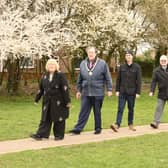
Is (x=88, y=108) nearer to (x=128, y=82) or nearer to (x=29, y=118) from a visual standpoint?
(x=128, y=82)

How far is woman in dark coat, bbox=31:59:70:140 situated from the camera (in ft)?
35.4

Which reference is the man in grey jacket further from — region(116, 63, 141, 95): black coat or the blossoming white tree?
the blossoming white tree

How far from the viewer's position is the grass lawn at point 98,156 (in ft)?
27.5

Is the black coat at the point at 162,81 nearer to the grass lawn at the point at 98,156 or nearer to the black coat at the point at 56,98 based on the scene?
the grass lawn at the point at 98,156

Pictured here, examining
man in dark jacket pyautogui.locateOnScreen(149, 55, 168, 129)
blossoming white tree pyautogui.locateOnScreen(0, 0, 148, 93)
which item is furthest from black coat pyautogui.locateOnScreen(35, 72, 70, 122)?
blossoming white tree pyautogui.locateOnScreen(0, 0, 148, 93)

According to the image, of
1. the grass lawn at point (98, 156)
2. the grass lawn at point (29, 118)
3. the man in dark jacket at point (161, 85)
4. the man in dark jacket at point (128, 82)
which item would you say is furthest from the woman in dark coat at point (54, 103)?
the man in dark jacket at point (161, 85)

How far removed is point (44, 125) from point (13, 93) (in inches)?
587

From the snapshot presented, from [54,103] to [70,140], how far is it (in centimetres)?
86

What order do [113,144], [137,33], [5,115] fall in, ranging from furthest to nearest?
[137,33]
[5,115]
[113,144]

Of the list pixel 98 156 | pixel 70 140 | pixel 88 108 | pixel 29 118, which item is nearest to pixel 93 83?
pixel 88 108

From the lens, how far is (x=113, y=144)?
407 inches

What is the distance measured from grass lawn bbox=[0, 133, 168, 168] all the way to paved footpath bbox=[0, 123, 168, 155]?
46cm

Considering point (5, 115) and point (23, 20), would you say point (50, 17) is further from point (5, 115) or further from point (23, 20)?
point (5, 115)

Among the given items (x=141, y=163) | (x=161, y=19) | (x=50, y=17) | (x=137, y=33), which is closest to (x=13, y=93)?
(x=50, y=17)
